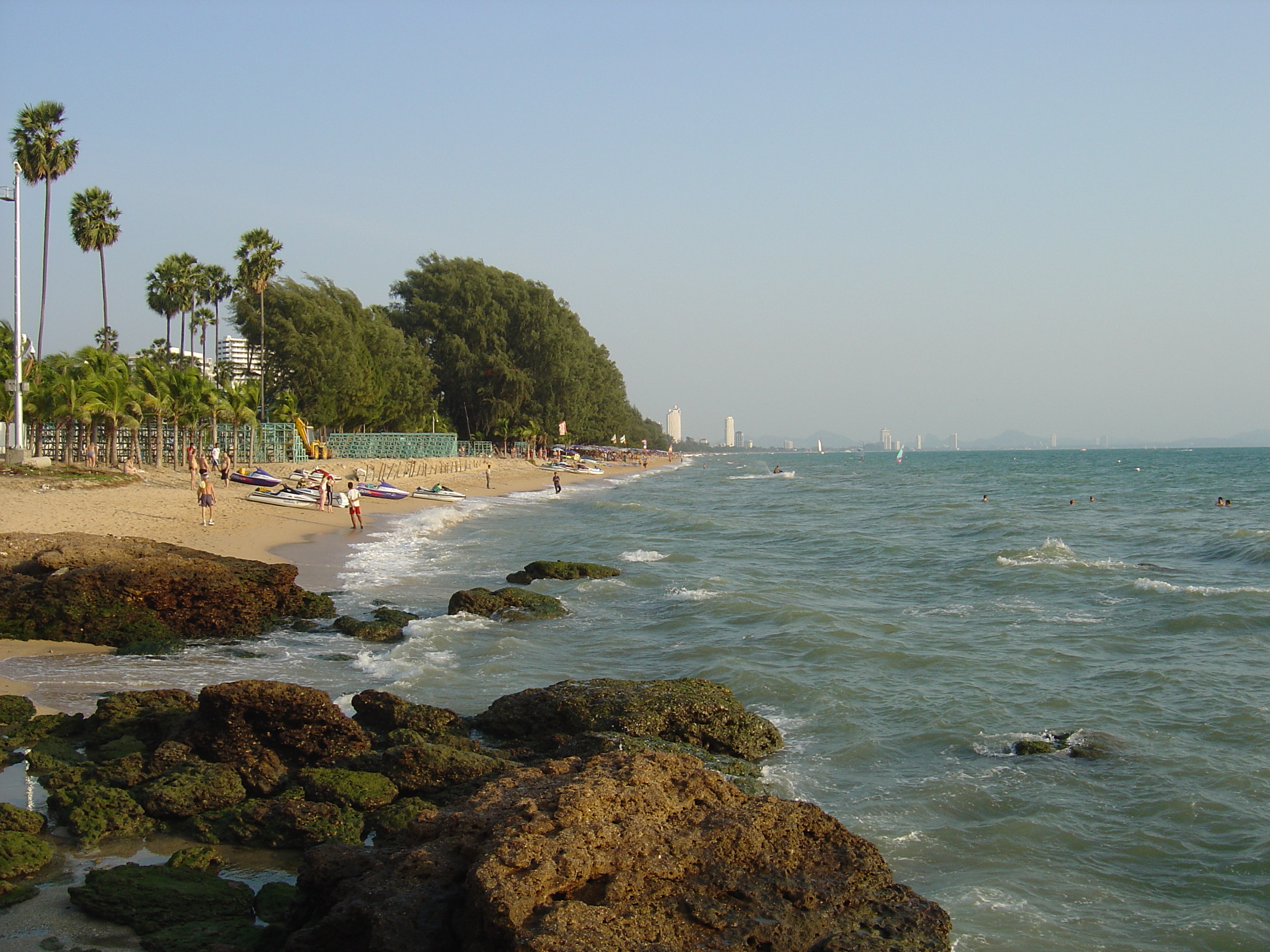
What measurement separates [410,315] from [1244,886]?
7119cm

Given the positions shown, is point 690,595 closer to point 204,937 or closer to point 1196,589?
point 1196,589

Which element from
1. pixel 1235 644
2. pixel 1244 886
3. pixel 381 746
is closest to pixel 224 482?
pixel 381 746

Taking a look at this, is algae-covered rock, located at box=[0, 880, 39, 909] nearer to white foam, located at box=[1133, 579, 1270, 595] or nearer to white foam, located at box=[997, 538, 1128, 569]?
white foam, located at box=[1133, 579, 1270, 595]

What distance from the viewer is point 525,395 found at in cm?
7288

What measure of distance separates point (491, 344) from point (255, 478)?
129ft

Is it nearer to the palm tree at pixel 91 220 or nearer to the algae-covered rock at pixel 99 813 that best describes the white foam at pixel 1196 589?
the algae-covered rock at pixel 99 813

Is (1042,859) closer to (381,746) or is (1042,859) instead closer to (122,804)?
(381,746)

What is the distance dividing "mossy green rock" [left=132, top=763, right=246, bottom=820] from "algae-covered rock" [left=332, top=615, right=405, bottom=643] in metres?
5.96

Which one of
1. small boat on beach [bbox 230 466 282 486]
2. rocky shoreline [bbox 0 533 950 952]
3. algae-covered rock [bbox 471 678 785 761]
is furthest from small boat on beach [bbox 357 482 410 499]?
algae-covered rock [bbox 471 678 785 761]

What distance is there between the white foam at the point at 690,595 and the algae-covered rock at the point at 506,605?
2.49m

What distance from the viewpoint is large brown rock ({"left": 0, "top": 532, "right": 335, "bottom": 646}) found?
12.1 m

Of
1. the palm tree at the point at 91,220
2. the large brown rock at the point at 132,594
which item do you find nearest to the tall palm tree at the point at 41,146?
the palm tree at the point at 91,220

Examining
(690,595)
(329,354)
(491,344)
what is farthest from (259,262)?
(690,595)

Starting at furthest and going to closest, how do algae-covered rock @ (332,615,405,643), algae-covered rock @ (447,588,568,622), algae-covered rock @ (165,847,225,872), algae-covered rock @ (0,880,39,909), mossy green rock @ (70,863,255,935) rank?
algae-covered rock @ (447,588,568,622) < algae-covered rock @ (332,615,405,643) < algae-covered rock @ (165,847,225,872) < algae-covered rock @ (0,880,39,909) < mossy green rock @ (70,863,255,935)
